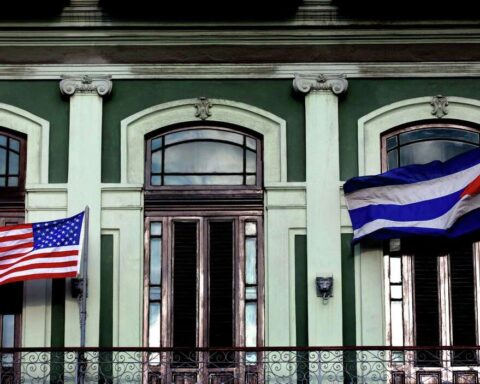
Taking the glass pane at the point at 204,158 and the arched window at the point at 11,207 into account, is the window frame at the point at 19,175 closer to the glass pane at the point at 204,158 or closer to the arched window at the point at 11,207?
the arched window at the point at 11,207

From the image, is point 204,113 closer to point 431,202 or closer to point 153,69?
point 153,69

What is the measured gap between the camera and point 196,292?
744 inches

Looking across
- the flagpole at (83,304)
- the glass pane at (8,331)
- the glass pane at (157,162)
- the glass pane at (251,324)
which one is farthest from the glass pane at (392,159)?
the glass pane at (8,331)

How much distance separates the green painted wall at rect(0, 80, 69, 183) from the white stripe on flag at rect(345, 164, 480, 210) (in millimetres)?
4286

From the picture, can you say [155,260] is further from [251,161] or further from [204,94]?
[204,94]

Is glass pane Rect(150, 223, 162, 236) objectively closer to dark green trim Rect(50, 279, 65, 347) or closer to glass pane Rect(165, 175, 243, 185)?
glass pane Rect(165, 175, 243, 185)

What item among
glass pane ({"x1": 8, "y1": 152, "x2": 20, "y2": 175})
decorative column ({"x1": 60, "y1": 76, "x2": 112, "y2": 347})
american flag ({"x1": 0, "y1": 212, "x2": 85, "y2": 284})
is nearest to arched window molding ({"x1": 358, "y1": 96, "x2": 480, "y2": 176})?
decorative column ({"x1": 60, "y1": 76, "x2": 112, "y2": 347})

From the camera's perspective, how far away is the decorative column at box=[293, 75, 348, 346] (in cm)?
1855

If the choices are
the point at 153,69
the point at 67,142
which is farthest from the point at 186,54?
the point at 67,142

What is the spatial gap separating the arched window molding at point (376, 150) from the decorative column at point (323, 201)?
A: 32 centimetres

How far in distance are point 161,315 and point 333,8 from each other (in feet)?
16.7

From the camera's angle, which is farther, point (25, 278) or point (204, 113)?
point (204, 113)

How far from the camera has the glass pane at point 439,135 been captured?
19.4 metres

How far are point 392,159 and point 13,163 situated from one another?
5.50m
